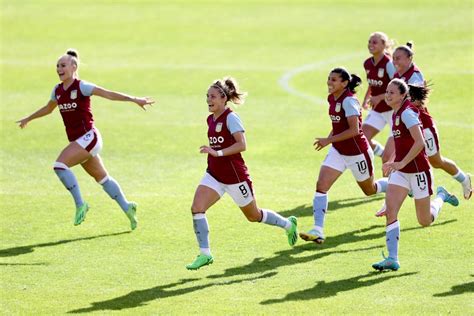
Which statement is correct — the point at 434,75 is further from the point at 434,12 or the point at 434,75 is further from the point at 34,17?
the point at 34,17

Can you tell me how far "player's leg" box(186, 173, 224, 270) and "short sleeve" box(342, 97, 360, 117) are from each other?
207cm

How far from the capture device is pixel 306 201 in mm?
15750

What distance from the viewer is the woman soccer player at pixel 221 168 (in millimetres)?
12219

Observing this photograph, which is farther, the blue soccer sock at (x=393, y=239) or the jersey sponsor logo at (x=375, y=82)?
the jersey sponsor logo at (x=375, y=82)

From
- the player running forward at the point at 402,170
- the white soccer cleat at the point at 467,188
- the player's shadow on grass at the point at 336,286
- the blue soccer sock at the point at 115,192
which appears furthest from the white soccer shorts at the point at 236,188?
the white soccer cleat at the point at 467,188

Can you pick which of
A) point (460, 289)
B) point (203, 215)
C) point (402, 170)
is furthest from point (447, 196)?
point (203, 215)

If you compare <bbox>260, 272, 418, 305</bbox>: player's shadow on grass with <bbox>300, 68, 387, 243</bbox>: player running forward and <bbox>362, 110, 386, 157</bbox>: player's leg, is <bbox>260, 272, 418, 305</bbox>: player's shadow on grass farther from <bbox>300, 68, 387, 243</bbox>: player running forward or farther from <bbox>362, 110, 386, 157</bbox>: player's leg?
<bbox>362, 110, 386, 157</bbox>: player's leg

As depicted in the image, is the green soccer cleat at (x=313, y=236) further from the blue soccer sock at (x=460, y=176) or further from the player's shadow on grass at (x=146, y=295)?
the blue soccer sock at (x=460, y=176)

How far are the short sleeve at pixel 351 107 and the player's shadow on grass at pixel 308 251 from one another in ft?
5.63

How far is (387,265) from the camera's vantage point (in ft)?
39.1

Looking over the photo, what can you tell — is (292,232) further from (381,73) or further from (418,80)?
(381,73)

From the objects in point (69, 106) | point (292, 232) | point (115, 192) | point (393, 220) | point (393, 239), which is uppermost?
point (69, 106)

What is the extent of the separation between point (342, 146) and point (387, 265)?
2211 millimetres

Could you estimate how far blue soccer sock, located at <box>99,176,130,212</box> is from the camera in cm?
1447
